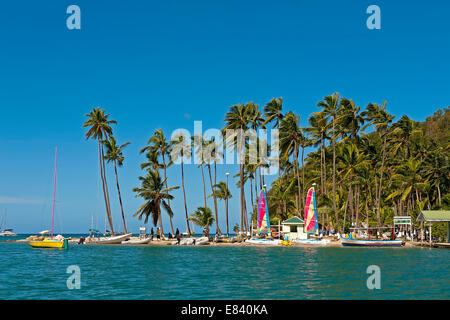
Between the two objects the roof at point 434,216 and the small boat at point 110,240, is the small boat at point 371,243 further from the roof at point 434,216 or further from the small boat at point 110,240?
the small boat at point 110,240

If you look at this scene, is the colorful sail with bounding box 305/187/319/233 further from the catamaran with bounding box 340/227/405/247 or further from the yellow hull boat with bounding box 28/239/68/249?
the yellow hull boat with bounding box 28/239/68/249

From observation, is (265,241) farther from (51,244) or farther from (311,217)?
(51,244)

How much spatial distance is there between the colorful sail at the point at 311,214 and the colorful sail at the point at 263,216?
6.40 metres

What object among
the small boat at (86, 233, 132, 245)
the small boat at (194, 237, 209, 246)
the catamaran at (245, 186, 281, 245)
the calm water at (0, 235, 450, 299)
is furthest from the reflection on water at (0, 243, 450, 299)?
the small boat at (86, 233, 132, 245)

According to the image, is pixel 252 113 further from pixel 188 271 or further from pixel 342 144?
pixel 188 271

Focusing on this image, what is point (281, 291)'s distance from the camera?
23.0 m

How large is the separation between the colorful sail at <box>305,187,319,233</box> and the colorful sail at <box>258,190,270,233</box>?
640 centimetres

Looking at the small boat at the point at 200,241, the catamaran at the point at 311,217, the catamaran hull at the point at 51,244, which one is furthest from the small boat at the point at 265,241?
the catamaran hull at the point at 51,244

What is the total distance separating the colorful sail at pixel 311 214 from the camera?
6738 cm

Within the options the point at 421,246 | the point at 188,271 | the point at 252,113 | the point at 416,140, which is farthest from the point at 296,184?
the point at 188,271

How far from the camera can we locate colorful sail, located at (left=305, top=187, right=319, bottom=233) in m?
67.4

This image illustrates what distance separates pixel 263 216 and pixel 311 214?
809 cm

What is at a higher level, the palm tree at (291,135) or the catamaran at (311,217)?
the palm tree at (291,135)
